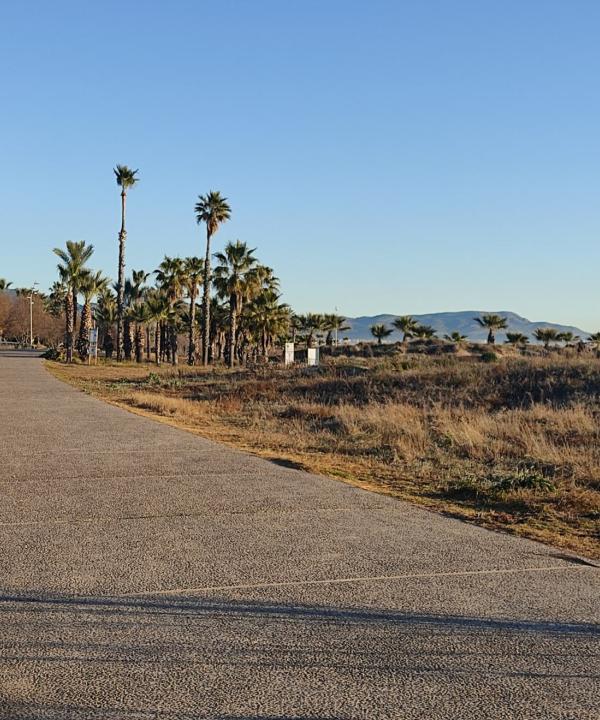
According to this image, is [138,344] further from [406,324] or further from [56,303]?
[56,303]

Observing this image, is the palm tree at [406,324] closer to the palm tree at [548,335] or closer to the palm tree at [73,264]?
the palm tree at [548,335]

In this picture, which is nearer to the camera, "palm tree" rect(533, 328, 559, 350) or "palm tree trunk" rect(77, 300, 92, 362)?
"palm tree trunk" rect(77, 300, 92, 362)

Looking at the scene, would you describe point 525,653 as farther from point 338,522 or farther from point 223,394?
point 223,394

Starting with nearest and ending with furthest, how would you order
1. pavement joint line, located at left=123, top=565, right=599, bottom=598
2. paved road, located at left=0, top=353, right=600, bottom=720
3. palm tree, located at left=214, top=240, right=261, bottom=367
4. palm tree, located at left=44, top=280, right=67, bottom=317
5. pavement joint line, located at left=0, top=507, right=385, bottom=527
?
1. paved road, located at left=0, top=353, right=600, bottom=720
2. pavement joint line, located at left=123, top=565, right=599, bottom=598
3. pavement joint line, located at left=0, top=507, right=385, bottom=527
4. palm tree, located at left=214, top=240, right=261, bottom=367
5. palm tree, located at left=44, top=280, right=67, bottom=317

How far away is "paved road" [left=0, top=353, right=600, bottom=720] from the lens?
4.17 metres

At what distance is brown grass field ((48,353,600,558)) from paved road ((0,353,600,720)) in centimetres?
152

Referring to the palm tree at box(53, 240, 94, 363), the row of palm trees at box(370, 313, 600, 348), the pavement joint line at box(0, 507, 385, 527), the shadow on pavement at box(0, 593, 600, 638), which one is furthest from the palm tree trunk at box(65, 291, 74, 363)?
the shadow on pavement at box(0, 593, 600, 638)

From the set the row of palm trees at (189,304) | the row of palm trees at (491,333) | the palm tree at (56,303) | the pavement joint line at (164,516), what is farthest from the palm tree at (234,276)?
the palm tree at (56,303)

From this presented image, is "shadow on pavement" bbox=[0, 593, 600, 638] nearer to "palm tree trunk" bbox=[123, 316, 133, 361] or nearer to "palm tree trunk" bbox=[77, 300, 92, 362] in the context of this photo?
"palm tree trunk" bbox=[77, 300, 92, 362]

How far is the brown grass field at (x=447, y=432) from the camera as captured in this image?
10.7m

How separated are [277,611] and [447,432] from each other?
1226 centimetres

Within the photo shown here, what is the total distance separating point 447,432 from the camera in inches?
686

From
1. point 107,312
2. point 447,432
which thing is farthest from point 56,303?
point 447,432

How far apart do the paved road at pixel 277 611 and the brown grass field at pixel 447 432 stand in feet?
4.97
